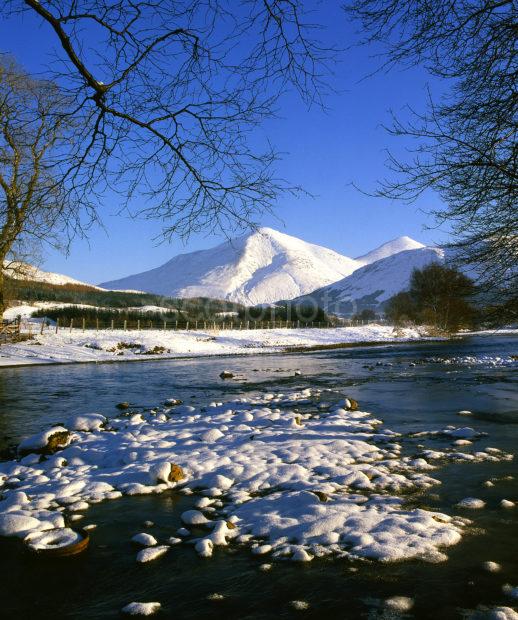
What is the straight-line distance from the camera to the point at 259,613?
3.54 metres

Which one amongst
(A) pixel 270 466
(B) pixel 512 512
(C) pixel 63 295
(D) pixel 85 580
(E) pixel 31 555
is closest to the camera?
(D) pixel 85 580

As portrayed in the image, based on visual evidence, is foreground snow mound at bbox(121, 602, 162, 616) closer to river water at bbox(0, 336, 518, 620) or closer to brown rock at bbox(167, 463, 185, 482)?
river water at bbox(0, 336, 518, 620)

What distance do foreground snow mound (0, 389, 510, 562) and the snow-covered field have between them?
23.5 m

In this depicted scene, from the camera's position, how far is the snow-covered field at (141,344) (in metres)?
31.6

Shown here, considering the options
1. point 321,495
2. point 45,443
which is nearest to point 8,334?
point 45,443

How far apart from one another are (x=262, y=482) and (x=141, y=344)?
3373cm

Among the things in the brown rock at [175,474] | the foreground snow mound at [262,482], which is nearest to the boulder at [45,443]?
the foreground snow mound at [262,482]

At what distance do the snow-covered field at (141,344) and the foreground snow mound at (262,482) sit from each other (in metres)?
23.5

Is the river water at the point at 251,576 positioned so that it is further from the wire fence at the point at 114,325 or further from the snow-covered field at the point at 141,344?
the wire fence at the point at 114,325

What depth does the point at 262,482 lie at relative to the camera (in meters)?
6.35

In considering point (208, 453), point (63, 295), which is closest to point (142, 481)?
point (208, 453)

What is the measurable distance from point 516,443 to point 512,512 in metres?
3.42

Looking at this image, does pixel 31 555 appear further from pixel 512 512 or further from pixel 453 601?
pixel 512 512

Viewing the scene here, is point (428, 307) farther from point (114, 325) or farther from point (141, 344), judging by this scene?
point (141, 344)
